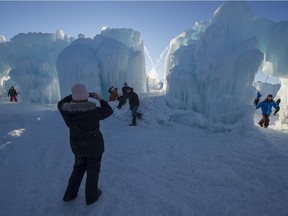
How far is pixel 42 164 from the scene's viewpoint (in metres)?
5.87

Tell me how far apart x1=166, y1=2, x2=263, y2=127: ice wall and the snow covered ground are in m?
1.71

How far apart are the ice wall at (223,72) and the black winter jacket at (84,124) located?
8165 millimetres

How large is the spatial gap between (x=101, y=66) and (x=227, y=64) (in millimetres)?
11404

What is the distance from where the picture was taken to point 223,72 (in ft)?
36.6

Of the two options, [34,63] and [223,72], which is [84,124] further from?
[34,63]

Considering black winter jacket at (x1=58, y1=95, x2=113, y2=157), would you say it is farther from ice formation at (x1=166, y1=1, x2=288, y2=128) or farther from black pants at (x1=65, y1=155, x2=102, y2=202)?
ice formation at (x1=166, y1=1, x2=288, y2=128)

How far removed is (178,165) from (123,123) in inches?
Result: 229

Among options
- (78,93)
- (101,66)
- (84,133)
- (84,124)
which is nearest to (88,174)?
(84,133)

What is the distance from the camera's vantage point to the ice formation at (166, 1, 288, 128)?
35.9ft

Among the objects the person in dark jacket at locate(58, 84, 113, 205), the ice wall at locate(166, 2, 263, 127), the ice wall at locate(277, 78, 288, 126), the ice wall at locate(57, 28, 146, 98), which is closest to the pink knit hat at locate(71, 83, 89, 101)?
the person in dark jacket at locate(58, 84, 113, 205)

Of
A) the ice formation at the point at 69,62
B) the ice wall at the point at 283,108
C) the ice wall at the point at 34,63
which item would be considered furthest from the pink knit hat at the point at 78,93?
the ice wall at the point at 34,63

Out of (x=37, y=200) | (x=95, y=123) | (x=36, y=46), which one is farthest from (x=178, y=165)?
(x=36, y=46)

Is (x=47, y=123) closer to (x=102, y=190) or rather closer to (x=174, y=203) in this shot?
(x=102, y=190)

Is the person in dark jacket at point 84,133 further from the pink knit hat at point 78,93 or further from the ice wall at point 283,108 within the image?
the ice wall at point 283,108
